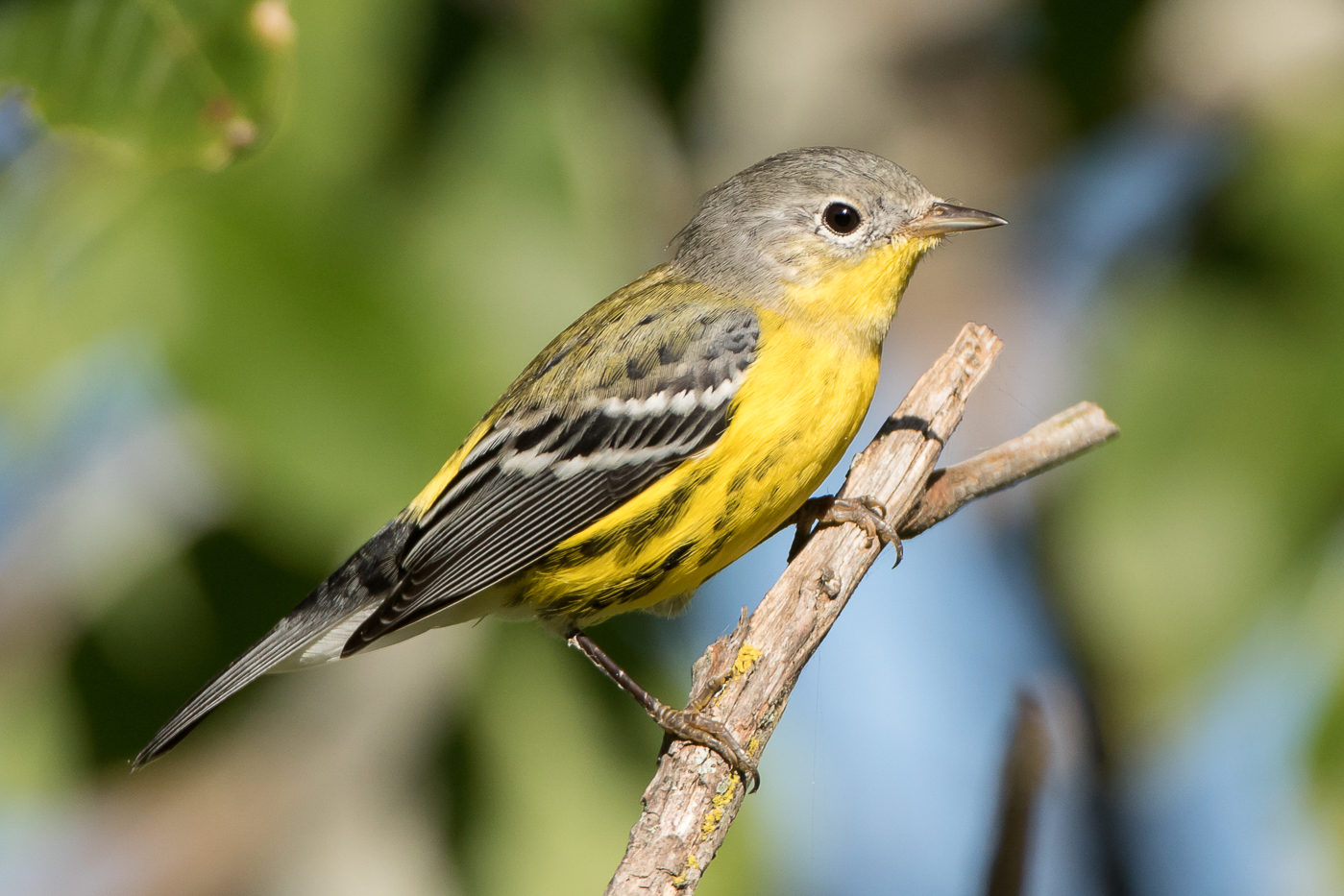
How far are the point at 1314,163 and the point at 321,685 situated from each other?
3.28 meters

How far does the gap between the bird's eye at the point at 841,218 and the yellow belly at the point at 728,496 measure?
0.48m

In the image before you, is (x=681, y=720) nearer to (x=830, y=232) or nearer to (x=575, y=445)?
(x=575, y=445)

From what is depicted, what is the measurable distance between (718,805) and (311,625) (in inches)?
59.9

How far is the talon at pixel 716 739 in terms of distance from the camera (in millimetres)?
2756

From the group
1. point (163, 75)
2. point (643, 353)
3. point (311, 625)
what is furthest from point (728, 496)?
point (163, 75)

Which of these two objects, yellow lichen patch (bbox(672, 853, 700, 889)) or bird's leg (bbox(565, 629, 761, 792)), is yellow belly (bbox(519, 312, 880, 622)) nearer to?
bird's leg (bbox(565, 629, 761, 792))

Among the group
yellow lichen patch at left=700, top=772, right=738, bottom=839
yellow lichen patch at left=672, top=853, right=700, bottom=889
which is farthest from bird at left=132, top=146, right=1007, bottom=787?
yellow lichen patch at left=672, top=853, right=700, bottom=889

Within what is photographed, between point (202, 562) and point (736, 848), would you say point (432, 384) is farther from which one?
point (736, 848)

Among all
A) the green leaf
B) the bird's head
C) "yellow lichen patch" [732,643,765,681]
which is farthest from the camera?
the bird's head

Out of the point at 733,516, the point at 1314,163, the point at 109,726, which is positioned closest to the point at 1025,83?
the point at 1314,163

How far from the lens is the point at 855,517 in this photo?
338 centimetres

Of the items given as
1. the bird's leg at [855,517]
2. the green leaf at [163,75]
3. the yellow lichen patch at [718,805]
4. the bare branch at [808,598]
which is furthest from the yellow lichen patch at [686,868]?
the green leaf at [163,75]

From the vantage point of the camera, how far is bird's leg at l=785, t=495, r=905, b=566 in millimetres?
3316

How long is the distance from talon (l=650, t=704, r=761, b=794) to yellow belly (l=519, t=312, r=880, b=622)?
0.50 meters
